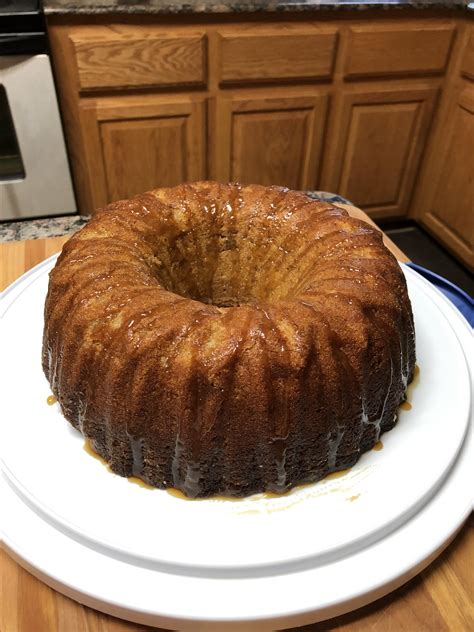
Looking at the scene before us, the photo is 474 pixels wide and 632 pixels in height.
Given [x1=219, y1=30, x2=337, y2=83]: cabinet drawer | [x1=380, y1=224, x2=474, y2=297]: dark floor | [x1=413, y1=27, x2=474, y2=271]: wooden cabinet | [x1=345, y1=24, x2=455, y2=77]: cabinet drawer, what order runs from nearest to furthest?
[x1=219, y1=30, x2=337, y2=83]: cabinet drawer → [x1=345, y1=24, x2=455, y2=77]: cabinet drawer → [x1=413, y1=27, x2=474, y2=271]: wooden cabinet → [x1=380, y1=224, x2=474, y2=297]: dark floor

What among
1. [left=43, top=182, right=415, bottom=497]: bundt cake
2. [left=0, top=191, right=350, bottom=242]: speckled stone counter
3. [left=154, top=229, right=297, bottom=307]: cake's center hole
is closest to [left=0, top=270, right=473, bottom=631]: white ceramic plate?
[left=43, top=182, right=415, bottom=497]: bundt cake

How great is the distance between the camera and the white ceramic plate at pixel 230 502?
30.7 inches

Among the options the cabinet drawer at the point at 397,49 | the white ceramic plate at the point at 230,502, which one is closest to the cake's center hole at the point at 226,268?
the white ceramic plate at the point at 230,502

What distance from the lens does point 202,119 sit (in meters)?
2.40

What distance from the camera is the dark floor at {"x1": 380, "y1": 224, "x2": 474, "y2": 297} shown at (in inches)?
113

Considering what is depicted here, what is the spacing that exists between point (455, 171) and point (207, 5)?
141 centimetres

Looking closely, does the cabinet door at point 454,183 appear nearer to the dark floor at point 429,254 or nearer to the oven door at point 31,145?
the dark floor at point 429,254

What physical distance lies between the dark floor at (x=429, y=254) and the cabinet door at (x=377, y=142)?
0.76ft

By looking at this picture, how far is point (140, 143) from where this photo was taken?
2389 mm

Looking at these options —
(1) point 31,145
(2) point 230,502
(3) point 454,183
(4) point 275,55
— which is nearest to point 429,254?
(3) point 454,183

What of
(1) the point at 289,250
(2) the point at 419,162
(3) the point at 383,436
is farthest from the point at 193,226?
(2) the point at 419,162

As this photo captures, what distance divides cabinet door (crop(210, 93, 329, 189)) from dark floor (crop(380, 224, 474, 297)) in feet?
2.39

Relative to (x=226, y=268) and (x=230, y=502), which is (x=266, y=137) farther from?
(x=230, y=502)

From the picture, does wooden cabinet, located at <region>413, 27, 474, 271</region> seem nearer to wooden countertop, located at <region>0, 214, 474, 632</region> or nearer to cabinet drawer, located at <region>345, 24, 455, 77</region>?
cabinet drawer, located at <region>345, 24, 455, 77</region>
